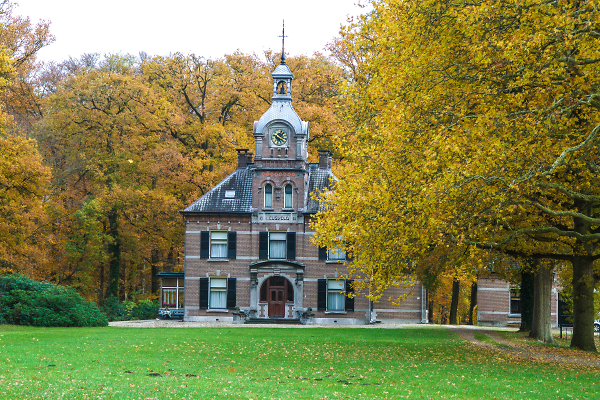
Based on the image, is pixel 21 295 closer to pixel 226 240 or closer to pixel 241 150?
pixel 226 240

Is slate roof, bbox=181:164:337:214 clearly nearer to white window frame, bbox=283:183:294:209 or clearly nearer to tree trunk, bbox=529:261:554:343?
white window frame, bbox=283:183:294:209

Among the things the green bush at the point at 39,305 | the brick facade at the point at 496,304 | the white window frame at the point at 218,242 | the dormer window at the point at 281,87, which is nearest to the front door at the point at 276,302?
the white window frame at the point at 218,242

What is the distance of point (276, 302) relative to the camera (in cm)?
3659

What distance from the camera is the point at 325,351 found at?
1895cm

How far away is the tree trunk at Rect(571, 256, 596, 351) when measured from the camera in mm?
19344

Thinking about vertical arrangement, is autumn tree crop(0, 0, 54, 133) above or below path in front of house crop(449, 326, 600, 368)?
above

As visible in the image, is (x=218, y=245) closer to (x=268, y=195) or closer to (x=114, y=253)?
(x=268, y=195)

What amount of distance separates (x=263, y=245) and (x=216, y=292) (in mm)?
3855

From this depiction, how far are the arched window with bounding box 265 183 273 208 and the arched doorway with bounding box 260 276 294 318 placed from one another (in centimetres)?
415

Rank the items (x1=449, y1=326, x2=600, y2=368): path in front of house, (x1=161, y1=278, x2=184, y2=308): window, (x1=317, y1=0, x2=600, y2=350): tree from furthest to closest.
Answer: (x1=161, y1=278, x2=184, y2=308): window
(x1=449, y1=326, x2=600, y2=368): path in front of house
(x1=317, y1=0, x2=600, y2=350): tree

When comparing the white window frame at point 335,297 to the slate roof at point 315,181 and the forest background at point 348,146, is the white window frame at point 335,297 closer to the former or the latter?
the slate roof at point 315,181

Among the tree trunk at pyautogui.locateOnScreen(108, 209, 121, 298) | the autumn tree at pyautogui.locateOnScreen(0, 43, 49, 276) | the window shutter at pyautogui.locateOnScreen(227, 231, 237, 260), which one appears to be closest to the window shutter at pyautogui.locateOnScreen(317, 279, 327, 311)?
the window shutter at pyautogui.locateOnScreen(227, 231, 237, 260)

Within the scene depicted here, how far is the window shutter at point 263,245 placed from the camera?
36781 millimetres

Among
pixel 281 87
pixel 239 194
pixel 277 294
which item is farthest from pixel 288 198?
pixel 281 87
